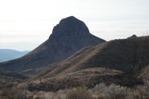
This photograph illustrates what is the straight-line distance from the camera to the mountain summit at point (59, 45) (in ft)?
486

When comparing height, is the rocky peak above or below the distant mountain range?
above

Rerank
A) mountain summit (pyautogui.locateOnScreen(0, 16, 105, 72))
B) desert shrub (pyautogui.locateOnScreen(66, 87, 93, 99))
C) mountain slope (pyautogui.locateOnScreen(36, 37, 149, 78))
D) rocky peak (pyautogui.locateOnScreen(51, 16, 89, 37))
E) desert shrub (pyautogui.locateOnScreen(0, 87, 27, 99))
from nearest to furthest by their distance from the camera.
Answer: desert shrub (pyautogui.locateOnScreen(66, 87, 93, 99)) < desert shrub (pyautogui.locateOnScreen(0, 87, 27, 99)) < mountain slope (pyautogui.locateOnScreen(36, 37, 149, 78)) < mountain summit (pyautogui.locateOnScreen(0, 16, 105, 72)) < rocky peak (pyautogui.locateOnScreen(51, 16, 89, 37))

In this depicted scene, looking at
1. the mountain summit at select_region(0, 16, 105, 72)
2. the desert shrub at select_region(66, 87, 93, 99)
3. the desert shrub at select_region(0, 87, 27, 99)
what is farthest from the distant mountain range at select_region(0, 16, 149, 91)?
the desert shrub at select_region(0, 87, 27, 99)

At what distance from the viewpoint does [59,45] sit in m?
164

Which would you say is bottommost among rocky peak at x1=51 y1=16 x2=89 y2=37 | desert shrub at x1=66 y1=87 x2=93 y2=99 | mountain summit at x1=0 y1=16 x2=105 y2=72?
desert shrub at x1=66 y1=87 x2=93 y2=99

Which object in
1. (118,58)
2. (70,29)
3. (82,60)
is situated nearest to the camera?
(118,58)

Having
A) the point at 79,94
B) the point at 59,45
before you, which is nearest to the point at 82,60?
the point at 79,94

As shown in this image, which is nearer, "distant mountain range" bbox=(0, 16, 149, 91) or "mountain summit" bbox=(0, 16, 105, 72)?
"distant mountain range" bbox=(0, 16, 149, 91)

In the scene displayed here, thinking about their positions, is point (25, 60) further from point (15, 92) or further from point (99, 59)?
point (15, 92)

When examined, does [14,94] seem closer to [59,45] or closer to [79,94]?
[79,94]

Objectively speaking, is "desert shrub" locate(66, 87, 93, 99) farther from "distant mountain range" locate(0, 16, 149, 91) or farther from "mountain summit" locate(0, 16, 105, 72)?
"mountain summit" locate(0, 16, 105, 72)

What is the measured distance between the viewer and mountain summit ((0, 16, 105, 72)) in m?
148

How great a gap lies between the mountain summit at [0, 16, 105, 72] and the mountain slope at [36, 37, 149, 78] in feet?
243

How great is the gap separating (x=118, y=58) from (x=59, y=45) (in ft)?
320
